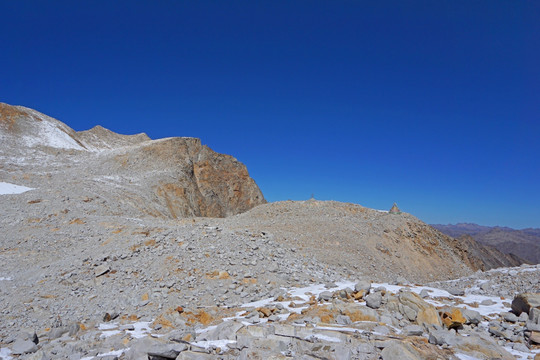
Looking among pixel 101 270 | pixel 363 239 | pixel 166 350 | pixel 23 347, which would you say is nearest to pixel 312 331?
pixel 166 350

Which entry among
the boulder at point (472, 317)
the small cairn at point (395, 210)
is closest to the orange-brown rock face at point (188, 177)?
the small cairn at point (395, 210)

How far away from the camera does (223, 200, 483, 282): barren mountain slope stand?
17016 mm

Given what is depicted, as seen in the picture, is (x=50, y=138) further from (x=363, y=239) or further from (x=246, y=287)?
(x=246, y=287)

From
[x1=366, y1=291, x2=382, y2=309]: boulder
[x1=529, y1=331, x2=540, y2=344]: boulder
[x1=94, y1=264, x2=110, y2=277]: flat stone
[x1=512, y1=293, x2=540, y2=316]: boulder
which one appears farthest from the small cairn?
[x1=94, y1=264, x2=110, y2=277]: flat stone

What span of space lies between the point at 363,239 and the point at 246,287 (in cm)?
1161

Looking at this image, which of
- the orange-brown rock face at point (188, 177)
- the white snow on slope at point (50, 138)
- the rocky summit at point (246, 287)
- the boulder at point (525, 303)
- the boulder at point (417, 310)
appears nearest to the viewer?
the rocky summit at point (246, 287)

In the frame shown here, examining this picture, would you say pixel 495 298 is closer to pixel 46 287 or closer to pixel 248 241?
pixel 248 241

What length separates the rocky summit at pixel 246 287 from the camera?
592cm

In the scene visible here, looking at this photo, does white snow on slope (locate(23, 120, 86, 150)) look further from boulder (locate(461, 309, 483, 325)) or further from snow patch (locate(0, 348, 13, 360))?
boulder (locate(461, 309, 483, 325))

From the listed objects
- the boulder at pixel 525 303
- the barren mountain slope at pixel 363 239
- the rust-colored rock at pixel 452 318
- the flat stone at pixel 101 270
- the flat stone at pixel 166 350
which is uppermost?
the barren mountain slope at pixel 363 239

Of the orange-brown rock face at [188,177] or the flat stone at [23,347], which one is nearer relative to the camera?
the flat stone at [23,347]

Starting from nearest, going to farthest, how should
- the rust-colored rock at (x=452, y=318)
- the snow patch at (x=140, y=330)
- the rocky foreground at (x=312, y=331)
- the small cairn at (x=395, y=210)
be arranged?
the rocky foreground at (x=312, y=331), the rust-colored rock at (x=452, y=318), the snow patch at (x=140, y=330), the small cairn at (x=395, y=210)

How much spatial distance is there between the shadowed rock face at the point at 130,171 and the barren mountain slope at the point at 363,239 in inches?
539

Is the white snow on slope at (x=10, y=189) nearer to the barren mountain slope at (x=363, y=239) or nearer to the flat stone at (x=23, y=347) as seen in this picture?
the barren mountain slope at (x=363, y=239)
